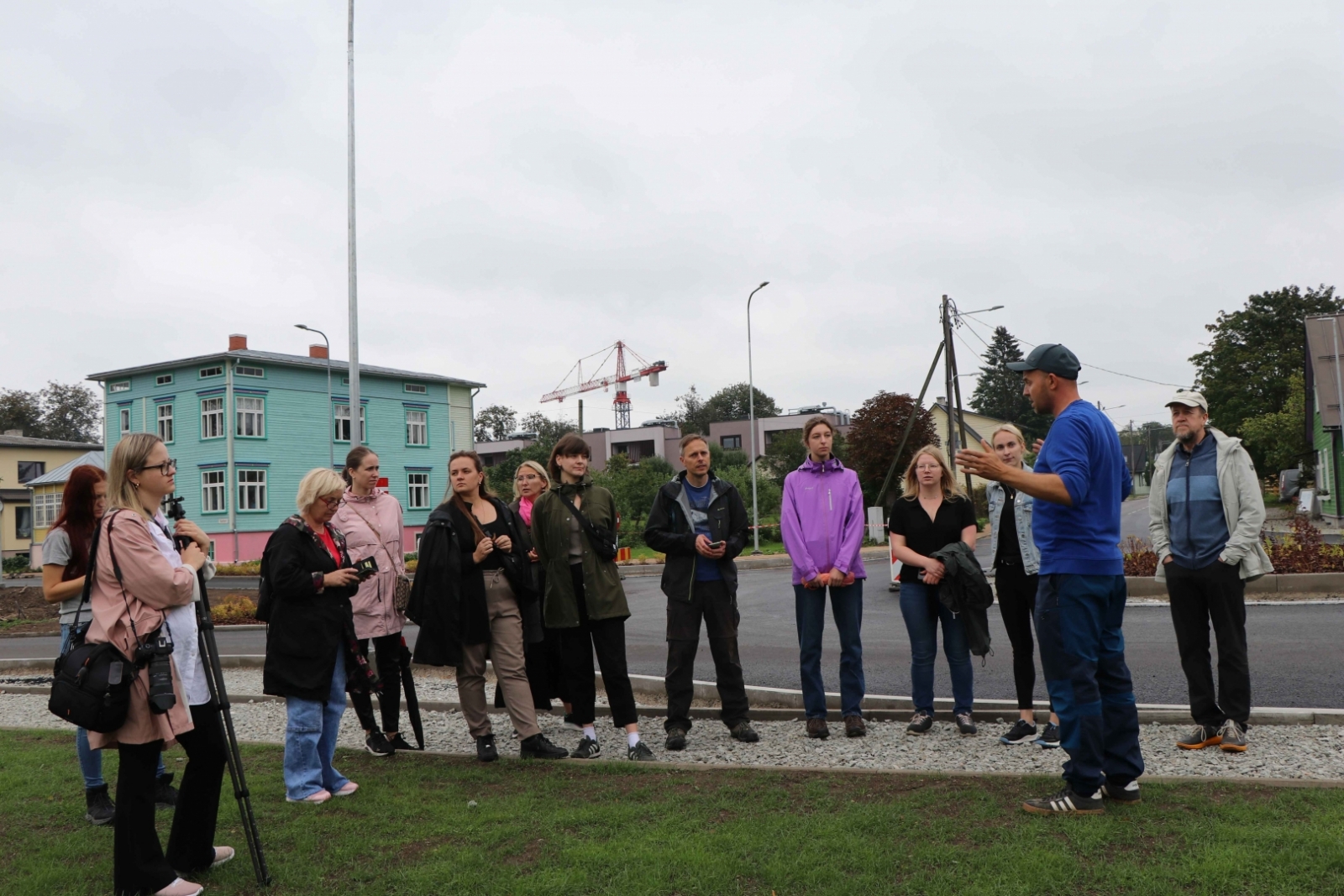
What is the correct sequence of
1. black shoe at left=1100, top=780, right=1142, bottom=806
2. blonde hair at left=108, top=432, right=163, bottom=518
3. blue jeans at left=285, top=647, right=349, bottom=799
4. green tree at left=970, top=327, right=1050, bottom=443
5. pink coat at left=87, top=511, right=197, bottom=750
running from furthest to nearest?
1. green tree at left=970, top=327, right=1050, bottom=443
2. blue jeans at left=285, top=647, right=349, bottom=799
3. black shoe at left=1100, top=780, right=1142, bottom=806
4. blonde hair at left=108, top=432, right=163, bottom=518
5. pink coat at left=87, top=511, right=197, bottom=750

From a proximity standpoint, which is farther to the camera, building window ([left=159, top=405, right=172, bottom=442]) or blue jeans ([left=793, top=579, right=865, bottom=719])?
building window ([left=159, top=405, right=172, bottom=442])

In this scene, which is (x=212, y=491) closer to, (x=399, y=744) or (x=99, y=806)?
(x=399, y=744)

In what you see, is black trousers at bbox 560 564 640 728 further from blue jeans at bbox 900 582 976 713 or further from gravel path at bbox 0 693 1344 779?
blue jeans at bbox 900 582 976 713

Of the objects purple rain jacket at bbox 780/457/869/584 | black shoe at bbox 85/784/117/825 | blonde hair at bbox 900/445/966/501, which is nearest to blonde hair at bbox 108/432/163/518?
black shoe at bbox 85/784/117/825

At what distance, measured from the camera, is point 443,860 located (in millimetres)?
4336

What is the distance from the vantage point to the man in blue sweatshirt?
4.65 meters

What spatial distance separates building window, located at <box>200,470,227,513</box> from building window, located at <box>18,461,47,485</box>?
28.1m

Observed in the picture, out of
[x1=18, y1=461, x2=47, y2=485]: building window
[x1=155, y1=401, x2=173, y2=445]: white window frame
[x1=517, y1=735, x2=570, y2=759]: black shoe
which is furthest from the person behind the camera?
[x1=18, y1=461, x2=47, y2=485]: building window

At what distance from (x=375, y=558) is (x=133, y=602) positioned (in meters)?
2.70

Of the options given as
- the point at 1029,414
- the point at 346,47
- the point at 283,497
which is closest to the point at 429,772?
the point at 346,47

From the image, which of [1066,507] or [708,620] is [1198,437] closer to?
[1066,507]

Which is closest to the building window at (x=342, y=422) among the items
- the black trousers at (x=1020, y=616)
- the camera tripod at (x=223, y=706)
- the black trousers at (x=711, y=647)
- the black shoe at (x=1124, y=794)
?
the black trousers at (x=711, y=647)

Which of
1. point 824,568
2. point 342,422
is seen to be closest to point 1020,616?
point 824,568

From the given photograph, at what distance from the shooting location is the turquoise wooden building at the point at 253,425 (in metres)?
43.6
